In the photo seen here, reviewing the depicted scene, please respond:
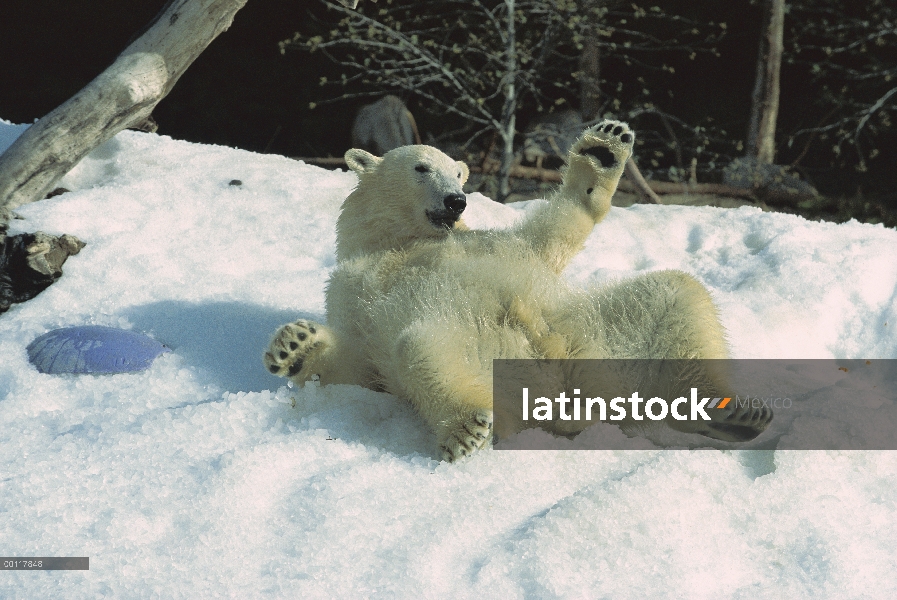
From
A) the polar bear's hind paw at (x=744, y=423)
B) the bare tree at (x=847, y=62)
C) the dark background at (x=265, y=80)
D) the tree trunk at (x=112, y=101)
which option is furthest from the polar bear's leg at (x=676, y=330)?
the bare tree at (x=847, y=62)

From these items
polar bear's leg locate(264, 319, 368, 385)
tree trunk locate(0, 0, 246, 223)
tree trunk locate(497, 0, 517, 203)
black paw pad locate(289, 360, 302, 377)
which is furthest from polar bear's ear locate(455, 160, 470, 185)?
tree trunk locate(497, 0, 517, 203)

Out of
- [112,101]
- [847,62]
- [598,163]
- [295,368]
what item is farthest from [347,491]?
[847,62]

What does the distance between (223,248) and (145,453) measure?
1.55m

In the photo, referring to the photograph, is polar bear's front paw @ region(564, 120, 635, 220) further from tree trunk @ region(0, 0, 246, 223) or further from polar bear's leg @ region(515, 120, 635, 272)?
tree trunk @ region(0, 0, 246, 223)

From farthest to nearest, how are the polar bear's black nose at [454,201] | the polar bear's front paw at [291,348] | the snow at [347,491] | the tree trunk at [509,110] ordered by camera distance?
the tree trunk at [509,110] < the polar bear's black nose at [454,201] < the polar bear's front paw at [291,348] < the snow at [347,491]

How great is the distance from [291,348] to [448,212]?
60 centimetres

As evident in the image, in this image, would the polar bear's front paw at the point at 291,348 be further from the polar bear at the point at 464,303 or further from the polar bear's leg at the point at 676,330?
the polar bear's leg at the point at 676,330

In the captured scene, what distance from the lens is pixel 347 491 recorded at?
1793 millimetres

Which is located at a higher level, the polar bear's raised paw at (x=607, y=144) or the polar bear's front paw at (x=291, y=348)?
the polar bear's raised paw at (x=607, y=144)

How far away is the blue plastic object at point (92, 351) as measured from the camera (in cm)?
241

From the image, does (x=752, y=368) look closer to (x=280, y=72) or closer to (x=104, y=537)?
(x=104, y=537)

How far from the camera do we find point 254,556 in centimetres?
158

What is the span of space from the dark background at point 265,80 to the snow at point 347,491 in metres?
4.70

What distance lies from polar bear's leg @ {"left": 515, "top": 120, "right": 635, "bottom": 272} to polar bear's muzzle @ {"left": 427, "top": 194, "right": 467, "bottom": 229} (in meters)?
0.20
